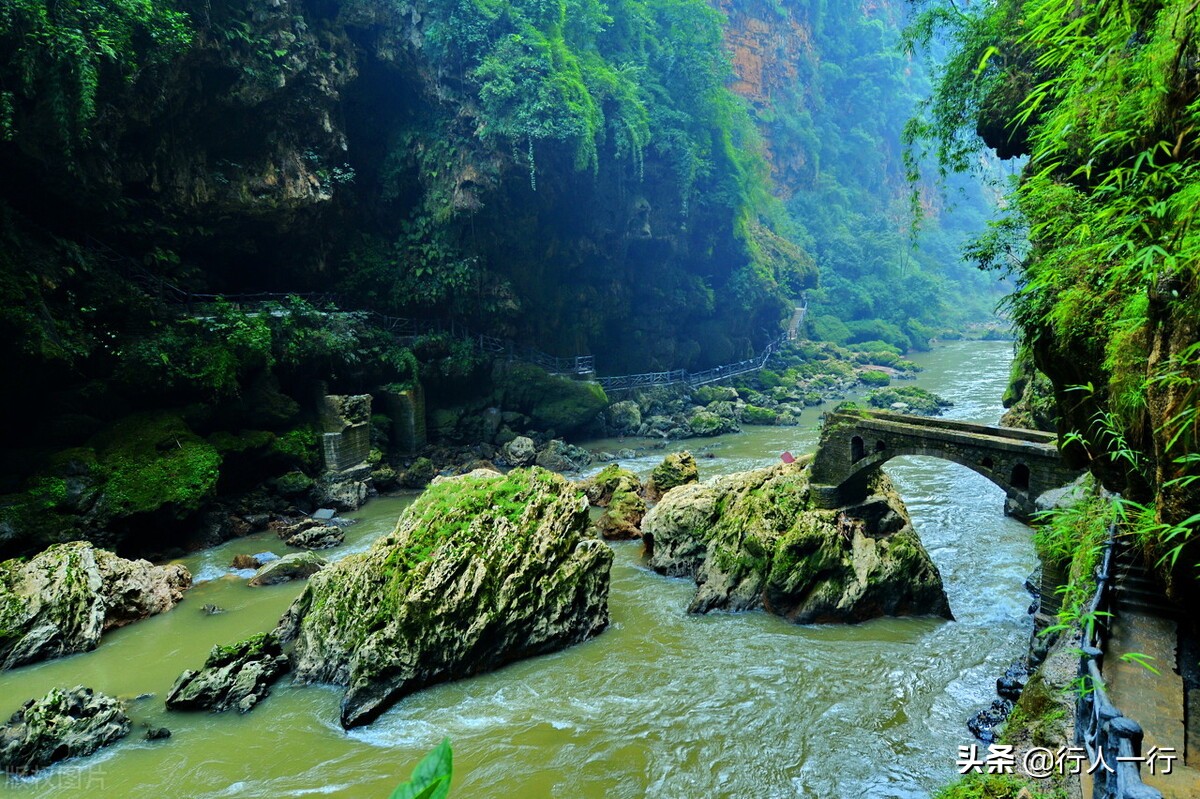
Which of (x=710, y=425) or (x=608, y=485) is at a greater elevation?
(x=710, y=425)

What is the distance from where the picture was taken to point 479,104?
26922 millimetres

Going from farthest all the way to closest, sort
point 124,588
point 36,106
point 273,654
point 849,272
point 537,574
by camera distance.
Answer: point 849,272
point 36,106
point 124,588
point 537,574
point 273,654

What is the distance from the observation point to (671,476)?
21.1m

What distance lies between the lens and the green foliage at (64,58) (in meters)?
14.1

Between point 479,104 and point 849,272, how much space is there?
162 feet

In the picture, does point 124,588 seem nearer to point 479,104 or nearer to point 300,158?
point 300,158

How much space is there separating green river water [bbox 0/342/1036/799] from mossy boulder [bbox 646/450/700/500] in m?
5.80

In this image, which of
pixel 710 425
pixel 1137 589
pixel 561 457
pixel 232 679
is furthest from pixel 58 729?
pixel 710 425

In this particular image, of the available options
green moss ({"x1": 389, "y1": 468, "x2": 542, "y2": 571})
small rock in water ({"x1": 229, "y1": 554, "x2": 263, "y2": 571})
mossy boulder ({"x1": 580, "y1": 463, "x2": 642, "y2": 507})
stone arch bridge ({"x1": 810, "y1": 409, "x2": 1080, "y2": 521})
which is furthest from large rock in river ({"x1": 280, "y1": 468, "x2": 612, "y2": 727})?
mossy boulder ({"x1": 580, "y1": 463, "x2": 642, "y2": 507})

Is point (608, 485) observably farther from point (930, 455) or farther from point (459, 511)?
point (930, 455)

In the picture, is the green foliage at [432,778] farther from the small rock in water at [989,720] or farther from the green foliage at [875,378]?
the green foliage at [875,378]

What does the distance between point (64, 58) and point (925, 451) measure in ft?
72.2

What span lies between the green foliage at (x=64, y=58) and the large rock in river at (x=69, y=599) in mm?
9480

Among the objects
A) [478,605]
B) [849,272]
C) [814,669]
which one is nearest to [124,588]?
[478,605]
